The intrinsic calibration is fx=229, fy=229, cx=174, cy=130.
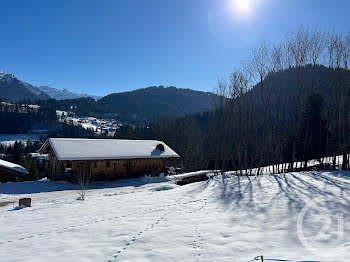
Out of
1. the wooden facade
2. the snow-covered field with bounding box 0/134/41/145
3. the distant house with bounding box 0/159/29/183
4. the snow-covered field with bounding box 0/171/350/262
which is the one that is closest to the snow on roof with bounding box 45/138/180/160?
the wooden facade

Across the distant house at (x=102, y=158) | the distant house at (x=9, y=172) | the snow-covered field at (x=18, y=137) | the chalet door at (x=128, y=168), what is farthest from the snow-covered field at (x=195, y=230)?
the snow-covered field at (x=18, y=137)

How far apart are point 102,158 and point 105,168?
4.20 ft

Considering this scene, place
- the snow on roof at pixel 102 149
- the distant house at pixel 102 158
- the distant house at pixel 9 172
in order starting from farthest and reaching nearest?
the distant house at pixel 102 158 < the snow on roof at pixel 102 149 < the distant house at pixel 9 172

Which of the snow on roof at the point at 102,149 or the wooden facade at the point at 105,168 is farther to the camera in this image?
the wooden facade at the point at 105,168

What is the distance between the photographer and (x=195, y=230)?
6.13 meters

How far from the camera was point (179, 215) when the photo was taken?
25.6 ft

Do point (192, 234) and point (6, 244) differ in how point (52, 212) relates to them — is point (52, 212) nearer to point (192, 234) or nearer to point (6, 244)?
point (6, 244)

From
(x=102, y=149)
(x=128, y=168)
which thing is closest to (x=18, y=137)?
(x=102, y=149)

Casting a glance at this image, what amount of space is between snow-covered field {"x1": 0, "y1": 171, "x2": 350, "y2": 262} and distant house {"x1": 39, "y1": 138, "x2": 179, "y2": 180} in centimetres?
1090

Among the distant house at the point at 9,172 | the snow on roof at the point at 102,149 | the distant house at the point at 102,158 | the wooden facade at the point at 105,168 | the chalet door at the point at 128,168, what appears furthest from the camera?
the chalet door at the point at 128,168

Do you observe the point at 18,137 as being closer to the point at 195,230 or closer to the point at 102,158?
the point at 102,158

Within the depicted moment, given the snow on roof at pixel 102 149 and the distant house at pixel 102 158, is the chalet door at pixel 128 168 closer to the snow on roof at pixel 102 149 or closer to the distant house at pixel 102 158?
the distant house at pixel 102 158

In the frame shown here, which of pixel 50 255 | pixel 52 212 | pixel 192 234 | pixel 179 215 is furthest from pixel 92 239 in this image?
pixel 52 212

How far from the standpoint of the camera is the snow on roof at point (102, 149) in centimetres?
2041
